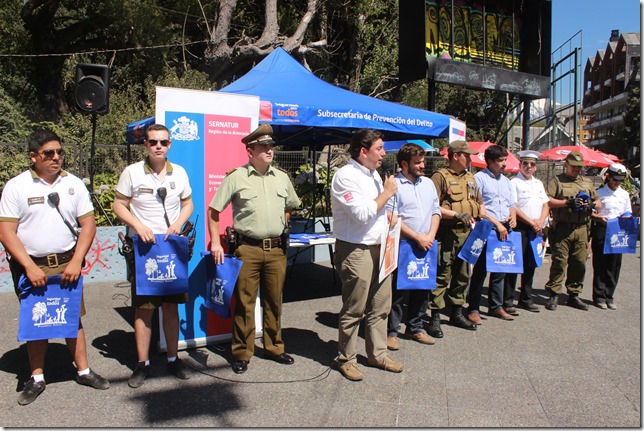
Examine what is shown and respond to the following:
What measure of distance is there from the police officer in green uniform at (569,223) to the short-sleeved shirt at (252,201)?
378 centimetres

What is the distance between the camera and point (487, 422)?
349cm

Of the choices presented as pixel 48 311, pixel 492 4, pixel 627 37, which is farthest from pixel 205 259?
pixel 627 37

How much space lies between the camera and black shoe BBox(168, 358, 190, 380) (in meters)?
4.16

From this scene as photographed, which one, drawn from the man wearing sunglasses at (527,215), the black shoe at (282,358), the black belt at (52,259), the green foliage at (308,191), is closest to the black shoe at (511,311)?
the man wearing sunglasses at (527,215)

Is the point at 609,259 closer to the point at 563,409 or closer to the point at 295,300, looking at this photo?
the point at 563,409

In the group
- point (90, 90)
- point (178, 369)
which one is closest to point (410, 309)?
point (178, 369)

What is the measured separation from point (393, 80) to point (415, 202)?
66.3 feet

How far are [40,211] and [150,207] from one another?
30.3 inches

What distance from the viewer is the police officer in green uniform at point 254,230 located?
421cm

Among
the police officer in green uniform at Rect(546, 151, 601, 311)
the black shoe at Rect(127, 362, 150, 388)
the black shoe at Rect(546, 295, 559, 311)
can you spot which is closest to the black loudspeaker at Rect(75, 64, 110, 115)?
the black shoe at Rect(127, 362, 150, 388)

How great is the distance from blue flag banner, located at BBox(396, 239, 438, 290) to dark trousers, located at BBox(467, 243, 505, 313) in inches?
46.6

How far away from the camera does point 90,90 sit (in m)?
6.34

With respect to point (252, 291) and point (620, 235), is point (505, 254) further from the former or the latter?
point (252, 291)

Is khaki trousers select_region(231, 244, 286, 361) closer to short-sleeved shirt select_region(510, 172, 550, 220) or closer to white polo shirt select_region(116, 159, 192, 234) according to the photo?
white polo shirt select_region(116, 159, 192, 234)
